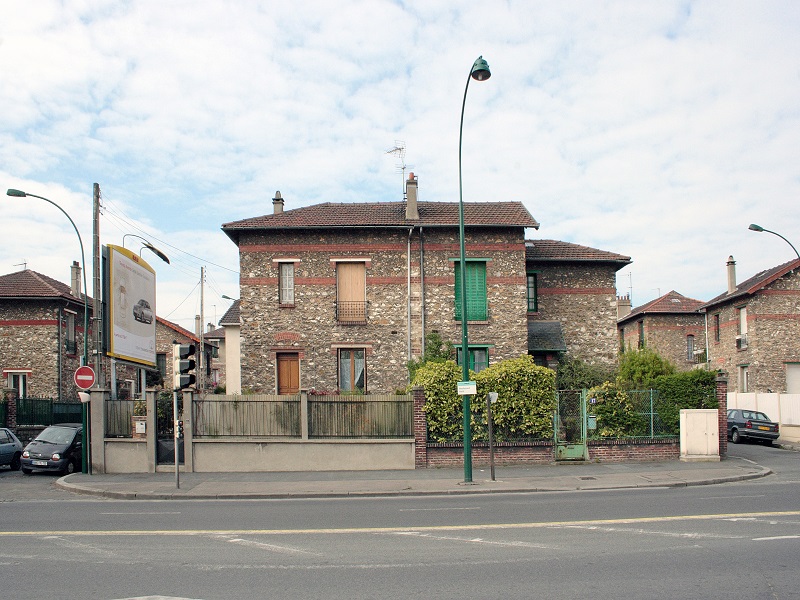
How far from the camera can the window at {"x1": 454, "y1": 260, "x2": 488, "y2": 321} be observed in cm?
2811

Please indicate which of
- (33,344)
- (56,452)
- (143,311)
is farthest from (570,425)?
(33,344)

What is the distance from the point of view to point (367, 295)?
28.1 meters

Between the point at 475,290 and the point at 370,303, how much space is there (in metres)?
4.14

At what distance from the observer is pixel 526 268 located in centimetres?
3073

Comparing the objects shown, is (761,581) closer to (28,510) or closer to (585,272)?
(28,510)

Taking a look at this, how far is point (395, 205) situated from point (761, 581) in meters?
24.3

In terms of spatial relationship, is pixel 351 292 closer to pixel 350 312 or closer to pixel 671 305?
pixel 350 312

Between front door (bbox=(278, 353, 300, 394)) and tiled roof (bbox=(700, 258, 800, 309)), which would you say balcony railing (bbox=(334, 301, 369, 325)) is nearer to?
front door (bbox=(278, 353, 300, 394))

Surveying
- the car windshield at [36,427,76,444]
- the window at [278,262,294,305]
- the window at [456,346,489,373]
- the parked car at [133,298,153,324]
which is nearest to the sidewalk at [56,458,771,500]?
the car windshield at [36,427,76,444]

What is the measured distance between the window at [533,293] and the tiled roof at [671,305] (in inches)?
778

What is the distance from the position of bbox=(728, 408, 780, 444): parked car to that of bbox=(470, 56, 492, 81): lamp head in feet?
70.9

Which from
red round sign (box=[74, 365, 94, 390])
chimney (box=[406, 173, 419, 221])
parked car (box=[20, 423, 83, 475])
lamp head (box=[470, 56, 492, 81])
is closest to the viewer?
lamp head (box=[470, 56, 492, 81])

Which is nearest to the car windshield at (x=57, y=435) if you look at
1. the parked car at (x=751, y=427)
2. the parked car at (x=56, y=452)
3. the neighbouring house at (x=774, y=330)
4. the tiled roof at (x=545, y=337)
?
the parked car at (x=56, y=452)

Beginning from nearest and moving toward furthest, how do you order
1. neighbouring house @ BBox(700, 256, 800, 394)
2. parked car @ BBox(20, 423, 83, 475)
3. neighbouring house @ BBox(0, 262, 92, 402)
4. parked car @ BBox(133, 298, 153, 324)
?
1. parked car @ BBox(20, 423, 83, 475)
2. parked car @ BBox(133, 298, 153, 324)
3. neighbouring house @ BBox(0, 262, 92, 402)
4. neighbouring house @ BBox(700, 256, 800, 394)
